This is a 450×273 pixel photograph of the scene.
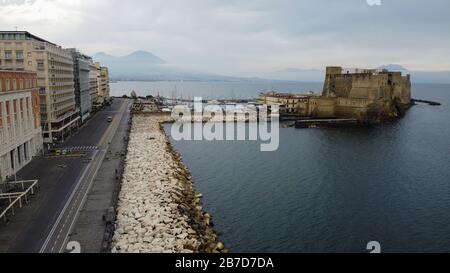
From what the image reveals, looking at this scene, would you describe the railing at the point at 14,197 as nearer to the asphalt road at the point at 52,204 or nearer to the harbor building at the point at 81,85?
the asphalt road at the point at 52,204

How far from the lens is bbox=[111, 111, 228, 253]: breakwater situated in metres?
24.0

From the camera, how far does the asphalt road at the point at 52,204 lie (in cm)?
2231

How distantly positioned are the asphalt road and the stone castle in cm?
6046

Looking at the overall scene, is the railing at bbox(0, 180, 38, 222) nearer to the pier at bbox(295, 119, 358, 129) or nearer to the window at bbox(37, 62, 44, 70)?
the window at bbox(37, 62, 44, 70)

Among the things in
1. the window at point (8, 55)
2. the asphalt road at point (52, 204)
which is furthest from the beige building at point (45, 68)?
the asphalt road at point (52, 204)

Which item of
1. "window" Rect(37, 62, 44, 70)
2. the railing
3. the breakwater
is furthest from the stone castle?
the railing

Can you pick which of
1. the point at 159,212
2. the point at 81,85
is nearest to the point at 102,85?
the point at 81,85

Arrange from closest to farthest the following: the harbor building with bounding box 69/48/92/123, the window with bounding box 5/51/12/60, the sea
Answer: the sea
the window with bounding box 5/51/12/60
the harbor building with bounding box 69/48/92/123

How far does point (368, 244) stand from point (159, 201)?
15288 mm

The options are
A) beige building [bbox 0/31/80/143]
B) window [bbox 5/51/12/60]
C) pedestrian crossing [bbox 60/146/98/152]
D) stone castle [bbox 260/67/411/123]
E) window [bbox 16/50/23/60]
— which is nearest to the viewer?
pedestrian crossing [bbox 60/146/98/152]
